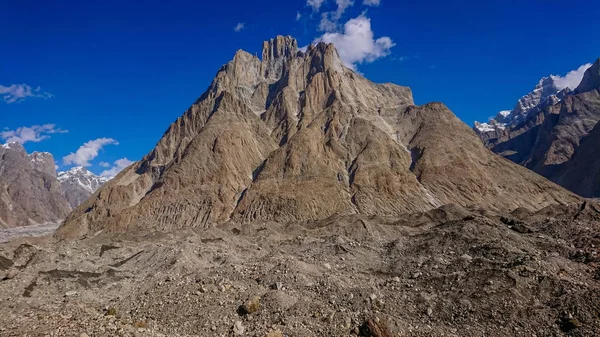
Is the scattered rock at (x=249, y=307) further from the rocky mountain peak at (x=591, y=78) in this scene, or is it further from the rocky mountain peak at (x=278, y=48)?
the rocky mountain peak at (x=591, y=78)

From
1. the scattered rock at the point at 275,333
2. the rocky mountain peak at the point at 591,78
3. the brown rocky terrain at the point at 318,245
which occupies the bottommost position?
the scattered rock at the point at 275,333

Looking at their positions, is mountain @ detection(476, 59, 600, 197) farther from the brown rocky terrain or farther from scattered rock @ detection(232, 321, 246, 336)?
scattered rock @ detection(232, 321, 246, 336)

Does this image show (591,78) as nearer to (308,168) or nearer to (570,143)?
(570,143)

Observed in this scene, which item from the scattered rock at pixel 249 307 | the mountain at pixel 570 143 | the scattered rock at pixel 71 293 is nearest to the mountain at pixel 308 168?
the mountain at pixel 570 143

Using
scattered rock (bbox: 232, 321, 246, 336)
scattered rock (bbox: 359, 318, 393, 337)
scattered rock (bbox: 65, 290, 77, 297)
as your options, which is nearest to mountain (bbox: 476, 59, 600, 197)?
scattered rock (bbox: 359, 318, 393, 337)

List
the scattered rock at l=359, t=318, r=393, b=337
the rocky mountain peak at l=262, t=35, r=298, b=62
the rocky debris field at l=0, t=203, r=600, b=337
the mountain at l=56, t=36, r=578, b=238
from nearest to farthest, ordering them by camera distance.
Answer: the scattered rock at l=359, t=318, r=393, b=337 → the rocky debris field at l=0, t=203, r=600, b=337 → the mountain at l=56, t=36, r=578, b=238 → the rocky mountain peak at l=262, t=35, r=298, b=62

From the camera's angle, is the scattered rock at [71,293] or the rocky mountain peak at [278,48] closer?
the scattered rock at [71,293]

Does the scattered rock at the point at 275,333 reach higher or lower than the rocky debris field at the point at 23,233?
lower

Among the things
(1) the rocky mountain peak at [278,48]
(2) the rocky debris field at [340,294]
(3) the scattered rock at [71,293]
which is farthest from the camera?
(1) the rocky mountain peak at [278,48]
